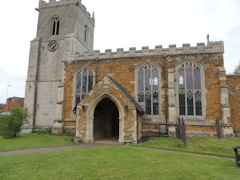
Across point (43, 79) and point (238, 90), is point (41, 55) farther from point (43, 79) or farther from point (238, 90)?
point (238, 90)

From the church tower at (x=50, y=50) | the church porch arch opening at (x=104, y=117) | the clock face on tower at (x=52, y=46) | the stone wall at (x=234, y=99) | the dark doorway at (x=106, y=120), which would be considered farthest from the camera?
the clock face on tower at (x=52, y=46)

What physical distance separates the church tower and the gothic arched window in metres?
13.2

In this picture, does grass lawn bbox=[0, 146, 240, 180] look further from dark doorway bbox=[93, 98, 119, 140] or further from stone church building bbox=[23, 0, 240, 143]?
dark doorway bbox=[93, 98, 119, 140]

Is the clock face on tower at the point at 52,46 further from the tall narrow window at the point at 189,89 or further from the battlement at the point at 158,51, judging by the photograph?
the tall narrow window at the point at 189,89

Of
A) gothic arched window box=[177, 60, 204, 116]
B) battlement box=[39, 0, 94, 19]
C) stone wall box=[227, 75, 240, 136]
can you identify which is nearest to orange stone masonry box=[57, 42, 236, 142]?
gothic arched window box=[177, 60, 204, 116]

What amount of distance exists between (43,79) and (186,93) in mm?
16965

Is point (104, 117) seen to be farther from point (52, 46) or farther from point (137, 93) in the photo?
point (52, 46)

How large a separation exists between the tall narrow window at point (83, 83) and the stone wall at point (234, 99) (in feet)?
44.0

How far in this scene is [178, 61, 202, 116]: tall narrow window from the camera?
15164 millimetres

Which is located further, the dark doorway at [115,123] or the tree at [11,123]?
the dark doorway at [115,123]

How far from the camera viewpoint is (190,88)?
613 inches

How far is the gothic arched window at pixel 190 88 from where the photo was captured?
49.7 feet

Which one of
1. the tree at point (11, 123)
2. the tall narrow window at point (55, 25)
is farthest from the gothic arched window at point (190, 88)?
the tall narrow window at point (55, 25)

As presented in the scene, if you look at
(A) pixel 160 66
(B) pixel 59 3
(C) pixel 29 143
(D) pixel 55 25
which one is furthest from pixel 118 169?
(B) pixel 59 3
